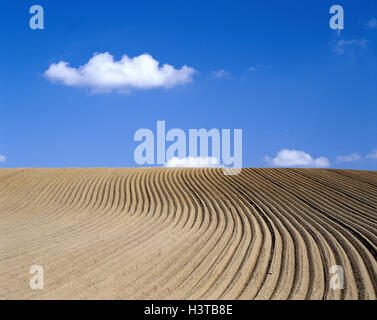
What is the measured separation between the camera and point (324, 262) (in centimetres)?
709

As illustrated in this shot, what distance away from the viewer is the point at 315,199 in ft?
44.0

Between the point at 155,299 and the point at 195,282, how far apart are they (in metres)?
0.86

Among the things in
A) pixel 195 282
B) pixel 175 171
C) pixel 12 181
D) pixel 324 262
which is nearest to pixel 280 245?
pixel 324 262

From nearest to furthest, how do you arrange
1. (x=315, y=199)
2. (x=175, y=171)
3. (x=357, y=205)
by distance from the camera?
(x=357, y=205) → (x=315, y=199) → (x=175, y=171)

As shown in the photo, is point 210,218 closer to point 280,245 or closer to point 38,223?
point 280,245

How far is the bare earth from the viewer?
20.2ft

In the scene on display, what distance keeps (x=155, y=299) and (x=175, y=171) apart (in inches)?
621

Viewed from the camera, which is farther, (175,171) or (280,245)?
(175,171)

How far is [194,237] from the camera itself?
30.3 ft

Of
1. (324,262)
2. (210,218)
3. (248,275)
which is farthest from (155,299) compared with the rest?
(210,218)

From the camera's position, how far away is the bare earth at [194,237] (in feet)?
20.2

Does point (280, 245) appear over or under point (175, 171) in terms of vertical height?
under

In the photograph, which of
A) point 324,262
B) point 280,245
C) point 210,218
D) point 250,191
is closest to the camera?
point 324,262
